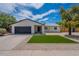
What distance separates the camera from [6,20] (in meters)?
43.4

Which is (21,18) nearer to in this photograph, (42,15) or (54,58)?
(42,15)

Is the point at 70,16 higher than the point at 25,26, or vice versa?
the point at 70,16

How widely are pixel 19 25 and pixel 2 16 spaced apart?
717 centimetres

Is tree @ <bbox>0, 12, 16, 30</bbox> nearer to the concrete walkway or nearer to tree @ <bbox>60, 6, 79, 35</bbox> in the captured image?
tree @ <bbox>60, 6, 79, 35</bbox>

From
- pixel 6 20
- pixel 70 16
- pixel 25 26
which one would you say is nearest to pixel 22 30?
pixel 25 26

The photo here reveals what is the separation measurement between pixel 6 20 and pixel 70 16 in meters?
19.3

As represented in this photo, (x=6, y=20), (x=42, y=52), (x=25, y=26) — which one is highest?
(x=6, y=20)

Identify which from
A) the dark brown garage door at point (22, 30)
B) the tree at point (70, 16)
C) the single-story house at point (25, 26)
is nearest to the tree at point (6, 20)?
the single-story house at point (25, 26)

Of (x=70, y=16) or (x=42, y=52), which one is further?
(x=70, y=16)

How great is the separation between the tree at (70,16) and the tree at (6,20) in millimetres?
17054

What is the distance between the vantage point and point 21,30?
39812 millimetres

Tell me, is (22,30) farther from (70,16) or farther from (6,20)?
(70,16)

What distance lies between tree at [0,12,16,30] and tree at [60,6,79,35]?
56.0 feet

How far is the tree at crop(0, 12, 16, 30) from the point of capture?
4204cm
